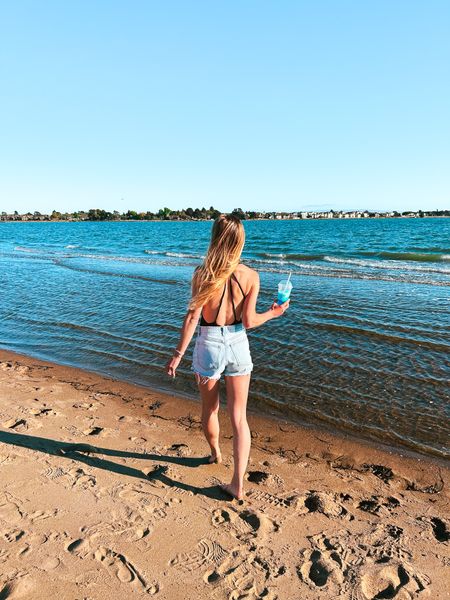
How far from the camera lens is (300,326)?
959cm

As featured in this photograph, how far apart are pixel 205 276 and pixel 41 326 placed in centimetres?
807

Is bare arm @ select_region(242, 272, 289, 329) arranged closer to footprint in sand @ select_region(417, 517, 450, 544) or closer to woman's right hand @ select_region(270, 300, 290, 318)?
woman's right hand @ select_region(270, 300, 290, 318)

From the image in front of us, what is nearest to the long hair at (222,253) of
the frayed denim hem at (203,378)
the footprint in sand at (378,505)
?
the frayed denim hem at (203,378)

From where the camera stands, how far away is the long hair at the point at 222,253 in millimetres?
3240

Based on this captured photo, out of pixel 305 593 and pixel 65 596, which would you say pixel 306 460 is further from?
pixel 65 596

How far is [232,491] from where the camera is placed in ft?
12.0

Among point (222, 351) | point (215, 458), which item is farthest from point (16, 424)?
point (222, 351)

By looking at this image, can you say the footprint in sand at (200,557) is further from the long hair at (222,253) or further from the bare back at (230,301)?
the long hair at (222,253)

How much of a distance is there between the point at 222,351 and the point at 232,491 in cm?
124

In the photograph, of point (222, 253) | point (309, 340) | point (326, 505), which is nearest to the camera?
point (222, 253)

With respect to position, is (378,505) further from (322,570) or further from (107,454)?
(107,454)

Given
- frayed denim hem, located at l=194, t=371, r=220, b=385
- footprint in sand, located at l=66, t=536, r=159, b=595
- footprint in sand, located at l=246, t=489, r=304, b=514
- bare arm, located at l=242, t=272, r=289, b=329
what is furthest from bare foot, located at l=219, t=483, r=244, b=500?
bare arm, located at l=242, t=272, r=289, b=329

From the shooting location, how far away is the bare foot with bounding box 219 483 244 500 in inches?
142

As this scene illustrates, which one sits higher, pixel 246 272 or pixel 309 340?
pixel 246 272
